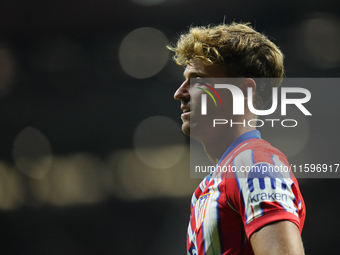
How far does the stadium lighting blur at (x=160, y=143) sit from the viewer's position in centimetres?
425

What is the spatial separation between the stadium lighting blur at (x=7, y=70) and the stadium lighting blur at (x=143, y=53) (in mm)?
1966

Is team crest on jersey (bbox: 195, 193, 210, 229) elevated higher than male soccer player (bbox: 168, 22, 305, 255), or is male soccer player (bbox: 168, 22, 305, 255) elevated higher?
male soccer player (bbox: 168, 22, 305, 255)

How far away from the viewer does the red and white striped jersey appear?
0.65 meters

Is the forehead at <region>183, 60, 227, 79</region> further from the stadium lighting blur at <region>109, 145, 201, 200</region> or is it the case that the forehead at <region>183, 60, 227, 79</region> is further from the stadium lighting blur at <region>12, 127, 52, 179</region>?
the stadium lighting blur at <region>12, 127, 52, 179</region>

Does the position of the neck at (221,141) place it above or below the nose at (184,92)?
below

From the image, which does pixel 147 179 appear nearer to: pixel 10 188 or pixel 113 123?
pixel 113 123

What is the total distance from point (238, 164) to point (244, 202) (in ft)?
0.44

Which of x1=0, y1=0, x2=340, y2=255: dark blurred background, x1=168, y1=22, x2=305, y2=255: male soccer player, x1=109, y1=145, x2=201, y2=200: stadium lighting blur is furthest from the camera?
x1=109, y1=145, x2=201, y2=200: stadium lighting blur

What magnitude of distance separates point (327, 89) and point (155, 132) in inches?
103

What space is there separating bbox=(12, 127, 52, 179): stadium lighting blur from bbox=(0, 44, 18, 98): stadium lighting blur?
874mm

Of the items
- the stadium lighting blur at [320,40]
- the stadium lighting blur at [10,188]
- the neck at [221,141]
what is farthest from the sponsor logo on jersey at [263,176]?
the stadium lighting blur at [10,188]

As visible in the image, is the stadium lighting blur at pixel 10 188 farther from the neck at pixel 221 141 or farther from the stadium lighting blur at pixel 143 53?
the neck at pixel 221 141

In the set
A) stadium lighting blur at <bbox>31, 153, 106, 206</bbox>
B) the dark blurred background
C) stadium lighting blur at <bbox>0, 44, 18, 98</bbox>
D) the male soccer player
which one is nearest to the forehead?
the male soccer player

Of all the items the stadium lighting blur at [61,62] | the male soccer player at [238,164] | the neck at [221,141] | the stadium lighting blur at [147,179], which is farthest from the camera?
the stadium lighting blur at [61,62]
